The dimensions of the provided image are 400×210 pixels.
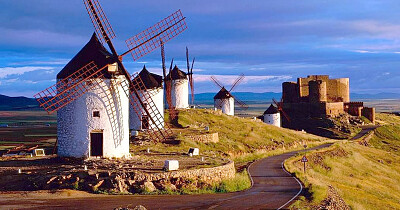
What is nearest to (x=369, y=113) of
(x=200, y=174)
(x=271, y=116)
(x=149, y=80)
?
(x=271, y=116)

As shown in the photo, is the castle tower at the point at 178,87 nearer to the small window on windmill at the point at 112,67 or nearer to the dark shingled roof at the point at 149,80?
the dark shingled roof at the point at 149,80

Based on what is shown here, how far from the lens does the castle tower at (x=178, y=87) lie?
55.5 meters

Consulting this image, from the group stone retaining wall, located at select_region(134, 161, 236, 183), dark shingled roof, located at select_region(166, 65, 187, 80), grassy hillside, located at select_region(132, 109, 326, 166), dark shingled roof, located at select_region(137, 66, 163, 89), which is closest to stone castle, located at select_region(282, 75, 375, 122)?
grassy hillside, located at select_region(132, 109, 326, 166)

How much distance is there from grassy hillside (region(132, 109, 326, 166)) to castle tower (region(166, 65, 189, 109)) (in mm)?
1748

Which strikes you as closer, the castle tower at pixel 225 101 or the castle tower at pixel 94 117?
the castle tower at pixel 94 117

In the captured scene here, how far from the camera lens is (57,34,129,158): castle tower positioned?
26.0 metres

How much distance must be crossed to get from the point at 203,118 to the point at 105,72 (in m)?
28.3

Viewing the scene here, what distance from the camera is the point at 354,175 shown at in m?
39.0

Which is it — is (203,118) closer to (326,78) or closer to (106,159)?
(106,159)

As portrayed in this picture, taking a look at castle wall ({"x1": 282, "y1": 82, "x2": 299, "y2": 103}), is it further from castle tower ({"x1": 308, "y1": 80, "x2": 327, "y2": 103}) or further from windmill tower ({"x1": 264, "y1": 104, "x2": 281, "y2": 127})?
windmill tower ({"x1": 264, "y1": 104, "x2": 281, "y2": 127})

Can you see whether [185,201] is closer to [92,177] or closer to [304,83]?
[92,177]

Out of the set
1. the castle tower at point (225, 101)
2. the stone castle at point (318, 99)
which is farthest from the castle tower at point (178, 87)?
the stone castle at point (318, 99)

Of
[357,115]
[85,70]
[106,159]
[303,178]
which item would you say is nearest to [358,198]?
[303,178]

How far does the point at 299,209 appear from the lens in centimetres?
1877
